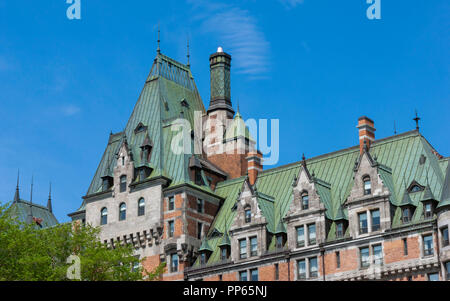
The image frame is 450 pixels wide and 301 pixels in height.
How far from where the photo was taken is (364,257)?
68250mm

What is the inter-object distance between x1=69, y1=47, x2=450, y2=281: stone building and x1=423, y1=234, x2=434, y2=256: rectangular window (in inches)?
3.4

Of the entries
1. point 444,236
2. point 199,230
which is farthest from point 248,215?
point 444,236

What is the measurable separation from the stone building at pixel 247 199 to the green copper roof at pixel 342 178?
13cm

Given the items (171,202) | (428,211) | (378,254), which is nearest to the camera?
(428,211)

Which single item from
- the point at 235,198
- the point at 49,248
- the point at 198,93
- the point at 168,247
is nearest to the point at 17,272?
the point at 49,248

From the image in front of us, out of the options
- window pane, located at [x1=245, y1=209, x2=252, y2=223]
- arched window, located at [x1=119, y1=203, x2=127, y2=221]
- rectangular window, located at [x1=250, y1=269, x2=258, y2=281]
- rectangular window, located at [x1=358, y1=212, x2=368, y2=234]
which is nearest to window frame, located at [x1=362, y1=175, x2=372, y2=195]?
rectangular window, located at [x1=358, y1=212, x2=368, y2=234]

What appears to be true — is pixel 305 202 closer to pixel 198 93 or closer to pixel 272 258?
pixel 272 258

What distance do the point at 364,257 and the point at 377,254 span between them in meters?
1.23

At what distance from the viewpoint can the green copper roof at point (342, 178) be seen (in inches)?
2756

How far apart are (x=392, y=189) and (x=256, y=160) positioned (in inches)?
779

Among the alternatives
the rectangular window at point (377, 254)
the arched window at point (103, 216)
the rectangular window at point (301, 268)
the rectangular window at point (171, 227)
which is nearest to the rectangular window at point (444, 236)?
the rectangular window at point (377, 254)

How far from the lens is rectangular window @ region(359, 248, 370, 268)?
223 ft

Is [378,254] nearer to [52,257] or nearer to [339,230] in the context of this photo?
[339,230]

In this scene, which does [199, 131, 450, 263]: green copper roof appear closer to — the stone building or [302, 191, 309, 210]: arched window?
the stone building
